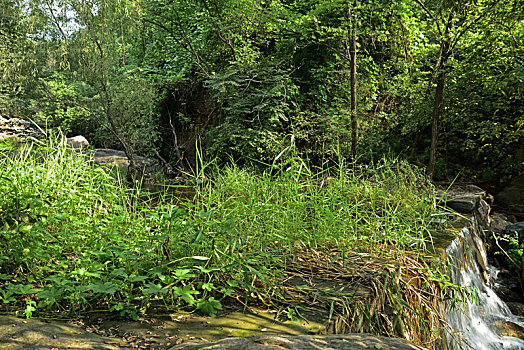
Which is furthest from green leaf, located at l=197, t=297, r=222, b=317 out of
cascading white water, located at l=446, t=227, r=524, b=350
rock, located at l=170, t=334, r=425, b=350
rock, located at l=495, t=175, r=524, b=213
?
rock, located at l=495, t=175, r=524, b=213

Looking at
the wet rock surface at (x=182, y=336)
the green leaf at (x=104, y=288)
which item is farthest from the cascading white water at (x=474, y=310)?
the green leaf at (x=104, y=288)

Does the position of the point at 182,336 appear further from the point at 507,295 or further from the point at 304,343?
the point at 507,295

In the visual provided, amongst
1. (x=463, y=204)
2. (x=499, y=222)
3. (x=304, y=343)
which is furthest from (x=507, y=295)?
(x=304, y=343)

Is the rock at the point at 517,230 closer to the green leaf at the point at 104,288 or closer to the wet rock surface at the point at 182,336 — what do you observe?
the wet rock surface at the point at 182,336

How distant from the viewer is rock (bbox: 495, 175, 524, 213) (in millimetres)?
6945

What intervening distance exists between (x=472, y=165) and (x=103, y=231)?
26.0 feet

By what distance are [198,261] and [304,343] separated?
78 cm

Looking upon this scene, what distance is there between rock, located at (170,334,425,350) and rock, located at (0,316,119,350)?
1.06 feet

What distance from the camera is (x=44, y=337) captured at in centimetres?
145

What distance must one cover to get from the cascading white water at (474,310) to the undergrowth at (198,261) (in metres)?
0.63

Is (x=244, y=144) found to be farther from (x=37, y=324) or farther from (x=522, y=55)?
(x=37, y=324)

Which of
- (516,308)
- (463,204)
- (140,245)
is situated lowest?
(516,308)

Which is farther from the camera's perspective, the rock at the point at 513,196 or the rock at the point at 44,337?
the rock at the point at 513,196

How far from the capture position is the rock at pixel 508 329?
3.73 metres
